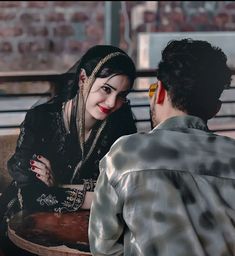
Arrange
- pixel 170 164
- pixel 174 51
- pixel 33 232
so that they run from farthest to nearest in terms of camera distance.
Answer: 1. pixel 33 232
2. pixel 174 51
3. pixel 170 164

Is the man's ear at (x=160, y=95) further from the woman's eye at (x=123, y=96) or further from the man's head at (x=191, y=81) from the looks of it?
the woman's eye at (x=123, y=96)

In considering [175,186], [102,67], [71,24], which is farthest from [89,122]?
[71,24]

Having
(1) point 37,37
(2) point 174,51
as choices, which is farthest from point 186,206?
(1) point 37,37

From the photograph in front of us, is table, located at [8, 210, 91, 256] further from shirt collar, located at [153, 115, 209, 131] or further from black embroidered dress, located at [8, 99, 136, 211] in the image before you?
shirt collar, located at [153, 115, 209, 131]

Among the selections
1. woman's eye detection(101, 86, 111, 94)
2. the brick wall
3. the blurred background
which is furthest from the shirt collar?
the brick wall

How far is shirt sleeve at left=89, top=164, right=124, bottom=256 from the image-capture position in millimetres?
1799

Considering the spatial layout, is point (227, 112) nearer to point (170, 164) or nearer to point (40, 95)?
point (40, 95)

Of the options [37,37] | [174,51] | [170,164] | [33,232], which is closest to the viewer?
[170,164]

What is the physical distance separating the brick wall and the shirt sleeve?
4.00m

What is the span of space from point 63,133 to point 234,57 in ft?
2.33

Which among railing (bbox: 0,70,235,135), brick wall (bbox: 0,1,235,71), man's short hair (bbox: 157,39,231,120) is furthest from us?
brick wall (bbox: 0,1,235,71)

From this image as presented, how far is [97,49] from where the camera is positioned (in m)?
2.41

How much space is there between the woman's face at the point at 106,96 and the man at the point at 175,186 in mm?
545

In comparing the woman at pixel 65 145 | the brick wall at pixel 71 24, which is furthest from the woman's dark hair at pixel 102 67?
the brick wall at pixel 71 24
